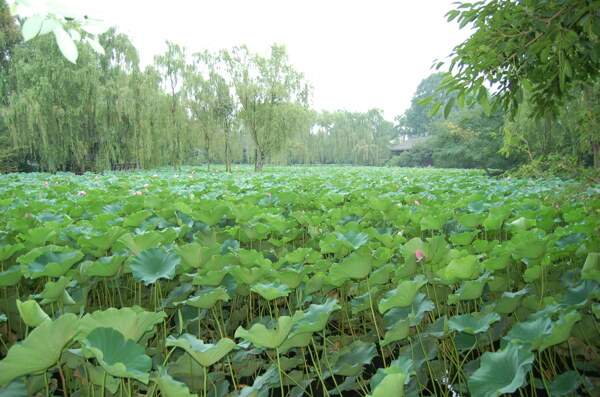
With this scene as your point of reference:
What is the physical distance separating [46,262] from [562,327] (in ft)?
5.74

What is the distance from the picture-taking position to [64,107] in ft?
39.5

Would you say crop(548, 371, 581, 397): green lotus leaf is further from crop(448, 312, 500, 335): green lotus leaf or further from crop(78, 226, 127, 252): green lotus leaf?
crop(78, 226, 127, 252): green lotus leaf

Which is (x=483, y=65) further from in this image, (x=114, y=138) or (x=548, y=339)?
(x=114, y=138)

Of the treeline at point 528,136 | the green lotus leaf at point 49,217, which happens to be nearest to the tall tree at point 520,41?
the treeline at point 528,136

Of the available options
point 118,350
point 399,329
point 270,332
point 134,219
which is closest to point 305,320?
point 270,332

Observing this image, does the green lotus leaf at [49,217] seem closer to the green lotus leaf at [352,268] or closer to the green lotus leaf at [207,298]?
the green lotus leaf at [207,298]

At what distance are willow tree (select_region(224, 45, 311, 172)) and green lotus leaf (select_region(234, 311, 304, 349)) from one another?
1668cm

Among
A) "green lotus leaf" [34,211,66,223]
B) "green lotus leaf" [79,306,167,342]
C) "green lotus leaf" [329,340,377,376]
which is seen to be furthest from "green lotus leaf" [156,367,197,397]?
"green lotus leaf" [34,211,66,223]

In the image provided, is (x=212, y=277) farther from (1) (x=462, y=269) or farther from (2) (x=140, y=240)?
(1) (x=462, y=269)

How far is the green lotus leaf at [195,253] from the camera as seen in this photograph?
1.54m

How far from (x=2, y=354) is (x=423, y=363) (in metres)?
1.67

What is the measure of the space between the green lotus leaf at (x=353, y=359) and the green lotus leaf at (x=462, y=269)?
0.36 m

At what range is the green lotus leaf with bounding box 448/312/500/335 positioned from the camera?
1046 mm

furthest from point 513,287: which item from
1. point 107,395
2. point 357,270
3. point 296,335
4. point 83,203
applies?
point 83,203
